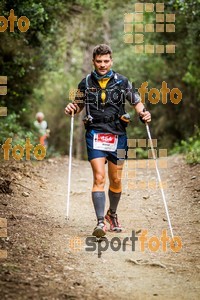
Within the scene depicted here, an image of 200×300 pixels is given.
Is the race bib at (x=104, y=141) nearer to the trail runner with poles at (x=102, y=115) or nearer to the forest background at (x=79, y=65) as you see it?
the trail runner with poles at (x=102, y=115)

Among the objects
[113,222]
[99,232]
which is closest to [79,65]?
[113,222]

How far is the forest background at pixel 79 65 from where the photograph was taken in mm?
13375

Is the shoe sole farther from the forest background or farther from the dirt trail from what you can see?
the forest background

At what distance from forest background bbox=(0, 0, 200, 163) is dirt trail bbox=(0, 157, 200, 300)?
7.41ft

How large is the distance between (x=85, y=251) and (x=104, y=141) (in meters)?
1.54

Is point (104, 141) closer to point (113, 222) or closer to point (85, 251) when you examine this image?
point (113, 222)

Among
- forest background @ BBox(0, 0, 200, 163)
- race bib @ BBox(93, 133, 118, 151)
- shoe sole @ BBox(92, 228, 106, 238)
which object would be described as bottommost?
shoe sole @ BBox(92, 228, 106, 238)

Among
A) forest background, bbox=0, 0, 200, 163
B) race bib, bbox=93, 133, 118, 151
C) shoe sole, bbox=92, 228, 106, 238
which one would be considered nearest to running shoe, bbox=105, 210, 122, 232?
shoe sole, bbox=92, 228, 106, 238

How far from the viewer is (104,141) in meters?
6.82

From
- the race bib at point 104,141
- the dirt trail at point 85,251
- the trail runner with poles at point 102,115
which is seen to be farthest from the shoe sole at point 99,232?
the race bib at point 104,141

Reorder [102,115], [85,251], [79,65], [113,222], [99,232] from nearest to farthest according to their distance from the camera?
[85,251] < [99,232] < [102,115] < [113,222] < [79,65]

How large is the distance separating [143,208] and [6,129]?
6.78m

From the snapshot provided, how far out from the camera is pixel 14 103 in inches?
681

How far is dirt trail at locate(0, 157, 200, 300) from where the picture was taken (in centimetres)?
477
